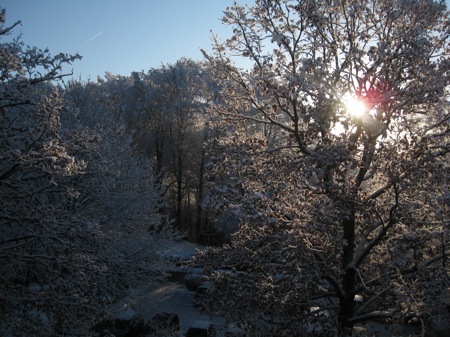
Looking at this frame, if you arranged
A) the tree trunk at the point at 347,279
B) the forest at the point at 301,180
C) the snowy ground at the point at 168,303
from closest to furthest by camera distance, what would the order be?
the forest at the point at 301,180, the tree trunk at the point at 347,279, the snowy ground at the point at 168,303

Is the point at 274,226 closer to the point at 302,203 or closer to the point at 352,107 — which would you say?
the point at 302,203

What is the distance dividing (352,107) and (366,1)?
2051 millimetres

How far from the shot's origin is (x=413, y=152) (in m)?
6.70

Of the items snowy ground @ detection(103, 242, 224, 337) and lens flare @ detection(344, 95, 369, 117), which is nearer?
lens flare @ detection(344, 95, 369, 117)

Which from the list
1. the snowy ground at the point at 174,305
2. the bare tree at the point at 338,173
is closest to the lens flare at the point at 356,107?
the bare tree at the point at 338,173

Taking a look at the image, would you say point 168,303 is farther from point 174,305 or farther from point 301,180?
point 301,180

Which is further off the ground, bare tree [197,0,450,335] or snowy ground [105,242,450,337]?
bare tree [197,0,450,335]

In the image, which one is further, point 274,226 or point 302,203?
point 302,203

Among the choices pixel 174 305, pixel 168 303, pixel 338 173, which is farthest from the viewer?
pixel 168 303

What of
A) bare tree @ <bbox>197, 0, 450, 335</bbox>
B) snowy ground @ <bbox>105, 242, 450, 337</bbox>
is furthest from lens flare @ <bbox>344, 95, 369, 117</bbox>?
snowy ground @ <bbox>105, 242, 450, 337</bbox>

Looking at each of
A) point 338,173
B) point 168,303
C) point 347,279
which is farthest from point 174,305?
point 338,173

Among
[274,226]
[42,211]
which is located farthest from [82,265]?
[274,226]

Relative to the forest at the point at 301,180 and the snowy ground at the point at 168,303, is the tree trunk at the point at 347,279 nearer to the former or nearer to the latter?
the forest at the point at 301,180

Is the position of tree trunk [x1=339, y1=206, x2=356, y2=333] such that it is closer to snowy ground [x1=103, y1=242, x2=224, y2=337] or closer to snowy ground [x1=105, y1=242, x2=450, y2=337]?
snowy ground [x1=105, y1=242, x2=450, y2=337]
